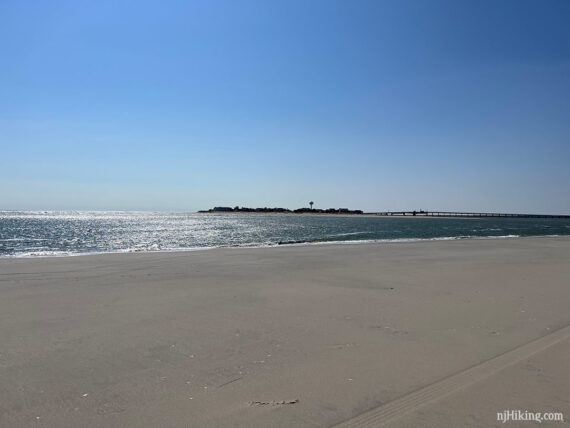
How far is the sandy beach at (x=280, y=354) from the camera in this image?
372 centimetres

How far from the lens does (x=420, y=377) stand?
446cm

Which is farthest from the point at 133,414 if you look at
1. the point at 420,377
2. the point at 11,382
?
the point at 420,377

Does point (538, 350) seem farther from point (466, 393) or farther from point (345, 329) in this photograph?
point (345, 329)

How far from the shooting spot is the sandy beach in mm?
3723

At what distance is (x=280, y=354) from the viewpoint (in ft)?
17.1

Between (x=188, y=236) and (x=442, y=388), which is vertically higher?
(x=442, y=388)

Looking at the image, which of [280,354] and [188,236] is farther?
[188,236]

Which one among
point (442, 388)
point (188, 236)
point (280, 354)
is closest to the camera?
point (442, 388)

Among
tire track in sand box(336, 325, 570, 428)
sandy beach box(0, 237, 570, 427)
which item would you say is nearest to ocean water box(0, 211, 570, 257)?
sandy beach box(0, 237, 570, 427)

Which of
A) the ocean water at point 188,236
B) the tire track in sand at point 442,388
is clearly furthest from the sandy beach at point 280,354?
the ocean water at point 188,236

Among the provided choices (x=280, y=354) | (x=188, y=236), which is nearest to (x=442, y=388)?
(x=280, y=354)

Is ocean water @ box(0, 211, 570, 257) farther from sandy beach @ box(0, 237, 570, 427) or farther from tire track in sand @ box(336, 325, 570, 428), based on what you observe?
tire track in sand @ box(336, 325, 570, 428)

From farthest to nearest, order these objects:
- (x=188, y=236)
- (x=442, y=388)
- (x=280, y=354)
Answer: (x=188, y=236)
(x=280, y=354)
(x=442, y=388)

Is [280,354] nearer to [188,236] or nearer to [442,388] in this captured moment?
[442,388]
